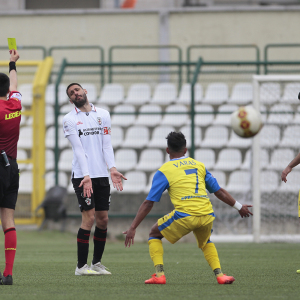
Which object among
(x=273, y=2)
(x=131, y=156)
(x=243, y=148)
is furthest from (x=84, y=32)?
(x=273, y=2)

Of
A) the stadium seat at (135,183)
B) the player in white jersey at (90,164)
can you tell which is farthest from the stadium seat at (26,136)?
the player in white jersey at (90,164)

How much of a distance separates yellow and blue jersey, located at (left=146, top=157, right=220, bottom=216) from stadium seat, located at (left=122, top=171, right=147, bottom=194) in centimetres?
758

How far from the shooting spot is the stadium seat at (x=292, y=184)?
1147cm

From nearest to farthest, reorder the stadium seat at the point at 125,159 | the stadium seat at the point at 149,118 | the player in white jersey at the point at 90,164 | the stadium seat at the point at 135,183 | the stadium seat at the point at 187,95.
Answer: the player in white jersey at the point at 90,164
the stadium seat at the point at 135,183
the stadium seat at the point at 125,159
the stadium seat at the point at 149,118
the stadium seat at the point at 187,95

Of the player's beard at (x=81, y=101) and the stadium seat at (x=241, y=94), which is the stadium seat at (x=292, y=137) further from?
the player's beard at (x=81, y=101)

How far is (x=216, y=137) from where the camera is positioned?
1313cm

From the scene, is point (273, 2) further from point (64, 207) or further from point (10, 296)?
point (10, 296)

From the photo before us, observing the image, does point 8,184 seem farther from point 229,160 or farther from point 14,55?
point 229,160

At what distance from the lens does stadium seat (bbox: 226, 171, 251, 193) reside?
40.5 feet

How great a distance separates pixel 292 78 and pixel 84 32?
24.7ft

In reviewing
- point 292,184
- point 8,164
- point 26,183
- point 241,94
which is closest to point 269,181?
point 292,184

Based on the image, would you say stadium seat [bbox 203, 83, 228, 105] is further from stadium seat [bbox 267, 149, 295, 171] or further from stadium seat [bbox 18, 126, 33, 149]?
stadium seat [bbox 18, 126, 33, 149]

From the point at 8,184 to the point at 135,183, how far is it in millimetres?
7568

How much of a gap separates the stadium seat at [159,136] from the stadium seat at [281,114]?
2.54m
